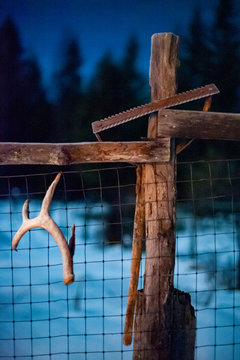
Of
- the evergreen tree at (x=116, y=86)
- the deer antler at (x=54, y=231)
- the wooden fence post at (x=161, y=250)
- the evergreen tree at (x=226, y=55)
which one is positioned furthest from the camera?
the evergreen tree at (x=116, y=86)

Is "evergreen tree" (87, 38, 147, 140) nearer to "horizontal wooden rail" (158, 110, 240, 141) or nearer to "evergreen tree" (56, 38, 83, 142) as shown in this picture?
"evergreen tree" (56, 38, 83, 142)

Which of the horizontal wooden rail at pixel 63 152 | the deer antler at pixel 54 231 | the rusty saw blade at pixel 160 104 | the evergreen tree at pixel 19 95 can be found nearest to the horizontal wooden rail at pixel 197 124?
the rusty saw blade at pixel 160 104

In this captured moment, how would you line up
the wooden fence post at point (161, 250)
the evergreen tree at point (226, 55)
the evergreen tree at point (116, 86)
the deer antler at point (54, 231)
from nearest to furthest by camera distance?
the deer antler at point (54, 231) < the wooden fence post at point (161, 250) < the evergreen tree at point (226, 55) < the evergreen tree at point (116, 86)

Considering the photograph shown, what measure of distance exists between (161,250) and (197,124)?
0.85 metres

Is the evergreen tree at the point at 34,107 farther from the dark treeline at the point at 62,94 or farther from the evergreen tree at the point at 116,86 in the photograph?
the evergreen tree at the point at 116,86

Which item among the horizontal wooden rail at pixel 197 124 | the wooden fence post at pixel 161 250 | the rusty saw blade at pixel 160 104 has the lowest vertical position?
the wooden fence post at pixel 161 250

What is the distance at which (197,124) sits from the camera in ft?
9.30

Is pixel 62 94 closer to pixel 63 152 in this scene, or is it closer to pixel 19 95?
pixel 19 95

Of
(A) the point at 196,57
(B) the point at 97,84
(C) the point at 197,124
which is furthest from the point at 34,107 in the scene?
(C) the point at 197,124

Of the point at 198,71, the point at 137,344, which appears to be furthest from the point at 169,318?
the point at 198,71

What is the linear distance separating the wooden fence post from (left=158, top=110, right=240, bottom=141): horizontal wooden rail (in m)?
0.10

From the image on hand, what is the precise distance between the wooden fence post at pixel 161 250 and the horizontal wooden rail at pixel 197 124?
0.10m

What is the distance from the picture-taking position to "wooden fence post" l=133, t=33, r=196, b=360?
9.60ft

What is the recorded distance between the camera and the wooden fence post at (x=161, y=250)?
2926 mm
